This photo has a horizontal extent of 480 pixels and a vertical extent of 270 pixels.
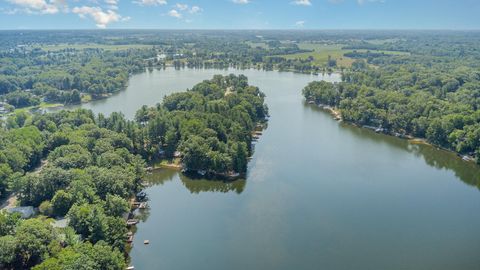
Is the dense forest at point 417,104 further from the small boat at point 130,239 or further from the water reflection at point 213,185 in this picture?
the small boat at point 130,239

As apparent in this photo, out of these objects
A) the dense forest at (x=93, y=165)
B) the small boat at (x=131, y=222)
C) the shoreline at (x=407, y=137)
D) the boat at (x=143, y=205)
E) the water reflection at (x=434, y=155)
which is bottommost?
the small boat at (x=131, y=222)

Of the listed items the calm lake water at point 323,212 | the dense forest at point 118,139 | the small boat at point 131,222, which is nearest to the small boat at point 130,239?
the calm lake water at point 323,212

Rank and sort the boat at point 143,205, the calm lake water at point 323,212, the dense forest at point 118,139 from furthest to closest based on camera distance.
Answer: the boat at point 143,205, the calm lake water at point 323,212, the dense forest at point 118,139

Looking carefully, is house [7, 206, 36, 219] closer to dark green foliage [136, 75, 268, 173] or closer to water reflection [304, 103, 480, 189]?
dark green foliage [136, 75, 268, 173]

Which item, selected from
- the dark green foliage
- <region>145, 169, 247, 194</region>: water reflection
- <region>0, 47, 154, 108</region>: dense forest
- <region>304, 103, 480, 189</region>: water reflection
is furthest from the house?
<region>0, 47, 154, 108</region>: dense forest

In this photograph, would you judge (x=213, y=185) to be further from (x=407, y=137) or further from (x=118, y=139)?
(x=407, y=137)

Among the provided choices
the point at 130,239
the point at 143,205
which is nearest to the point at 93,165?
the point at 143,205

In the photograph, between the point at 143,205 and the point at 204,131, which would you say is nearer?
the point at 143,205
